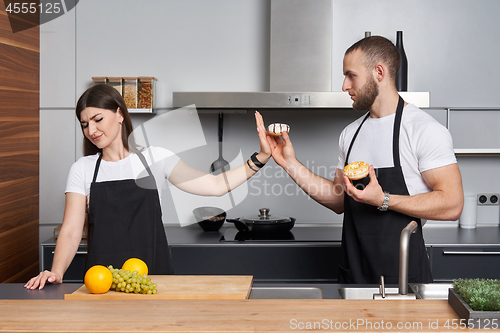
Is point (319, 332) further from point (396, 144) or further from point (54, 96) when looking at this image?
point (54, 96)

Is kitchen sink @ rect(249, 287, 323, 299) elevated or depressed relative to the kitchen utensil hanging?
depressed

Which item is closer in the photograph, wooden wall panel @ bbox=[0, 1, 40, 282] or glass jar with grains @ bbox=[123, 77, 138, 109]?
wooden wall panel @ bbox=[0, 1, 40, 282]

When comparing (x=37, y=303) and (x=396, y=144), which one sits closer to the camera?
(x=37, y=303)

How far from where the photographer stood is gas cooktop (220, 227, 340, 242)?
257 centimetres

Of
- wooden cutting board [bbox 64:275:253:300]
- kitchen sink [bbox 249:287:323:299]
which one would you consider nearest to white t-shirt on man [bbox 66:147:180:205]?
wooden cutting board [bbox 64:275:253:300]

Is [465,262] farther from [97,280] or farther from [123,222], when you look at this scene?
[97,280]

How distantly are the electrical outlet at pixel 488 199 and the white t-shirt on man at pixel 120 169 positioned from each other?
7.45 feet

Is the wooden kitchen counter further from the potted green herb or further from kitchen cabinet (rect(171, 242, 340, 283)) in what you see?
kitchen cabinet (rect(171, 242, 340, 283))

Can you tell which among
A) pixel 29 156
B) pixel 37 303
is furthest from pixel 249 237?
pixel 37 303

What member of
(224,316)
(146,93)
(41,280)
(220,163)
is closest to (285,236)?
(220,163)

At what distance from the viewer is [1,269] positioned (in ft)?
8.43

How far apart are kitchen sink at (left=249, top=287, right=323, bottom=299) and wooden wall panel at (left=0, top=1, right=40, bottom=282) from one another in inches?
74.0

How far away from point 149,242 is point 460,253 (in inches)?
68.2

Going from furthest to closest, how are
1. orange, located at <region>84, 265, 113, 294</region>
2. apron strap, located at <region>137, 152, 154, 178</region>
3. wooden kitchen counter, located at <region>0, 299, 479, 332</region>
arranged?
apron strap, located at <region>137, 152, 154, 178</region> → orange, located at <region>84, 265, 113, 294</region> → wooden kitchen counter, located at <region>0, 299, 479, 332</region>
